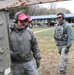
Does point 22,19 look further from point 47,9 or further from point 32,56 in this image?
point 47,9

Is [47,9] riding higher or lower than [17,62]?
lower

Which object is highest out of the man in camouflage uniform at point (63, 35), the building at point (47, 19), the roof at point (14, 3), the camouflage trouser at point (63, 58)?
the roof at point (14, 3)

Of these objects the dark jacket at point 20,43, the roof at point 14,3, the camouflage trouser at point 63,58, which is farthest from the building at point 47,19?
the roof at point 14,3

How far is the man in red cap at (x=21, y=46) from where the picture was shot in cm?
530

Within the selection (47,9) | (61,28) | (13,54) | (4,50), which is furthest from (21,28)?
(47,9)

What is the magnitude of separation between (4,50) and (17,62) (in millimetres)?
965

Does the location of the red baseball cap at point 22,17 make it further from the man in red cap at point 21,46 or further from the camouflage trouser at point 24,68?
the camouflage trouser at point 24,68

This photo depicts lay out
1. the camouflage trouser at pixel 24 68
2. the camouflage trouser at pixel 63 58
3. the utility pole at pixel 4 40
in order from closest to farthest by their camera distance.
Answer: the utility pole at pixel 4 40 → the camouflage trouser at pixel 24 68 → the camouflage trouser at pixel 63 58

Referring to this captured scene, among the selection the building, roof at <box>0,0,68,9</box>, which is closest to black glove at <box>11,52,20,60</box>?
roof at <box>0,0,68,9</box>

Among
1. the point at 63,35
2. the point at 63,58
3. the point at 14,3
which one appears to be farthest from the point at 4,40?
the point at 63,58

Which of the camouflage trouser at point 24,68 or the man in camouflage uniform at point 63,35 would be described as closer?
the camouflage trouser at point 24,68

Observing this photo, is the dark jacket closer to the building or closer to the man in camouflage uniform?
the man in camouflage uniform

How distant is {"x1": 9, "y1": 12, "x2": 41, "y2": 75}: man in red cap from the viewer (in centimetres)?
530

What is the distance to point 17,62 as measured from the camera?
550 centimetres
